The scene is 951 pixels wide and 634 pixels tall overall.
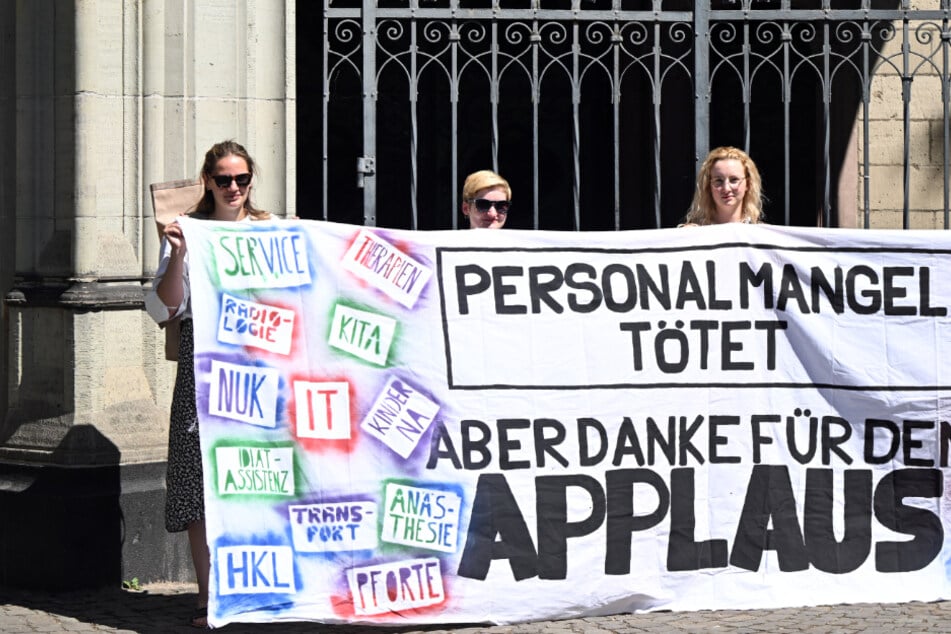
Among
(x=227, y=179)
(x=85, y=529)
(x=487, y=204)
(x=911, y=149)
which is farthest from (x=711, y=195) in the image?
(x=911, y=149)

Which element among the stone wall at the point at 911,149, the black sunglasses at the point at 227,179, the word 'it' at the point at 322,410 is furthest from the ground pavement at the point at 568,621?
the stone wall at the point at 911,149

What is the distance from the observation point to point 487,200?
6441 mm

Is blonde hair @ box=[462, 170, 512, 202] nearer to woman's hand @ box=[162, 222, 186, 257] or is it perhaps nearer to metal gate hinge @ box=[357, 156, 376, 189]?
metal gate hinge @ box=[357, 156, 376, 189]

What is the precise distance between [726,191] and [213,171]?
2026mm

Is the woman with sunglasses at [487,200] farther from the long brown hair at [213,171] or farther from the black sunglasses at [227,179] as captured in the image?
the black sunglasses at [227,179]

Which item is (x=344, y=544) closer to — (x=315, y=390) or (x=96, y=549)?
(x=315, y=390)

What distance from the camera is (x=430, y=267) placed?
6.17 m

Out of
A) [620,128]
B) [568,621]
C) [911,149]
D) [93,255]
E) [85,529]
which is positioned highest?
[620,128]

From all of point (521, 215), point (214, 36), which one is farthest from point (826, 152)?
point (521, 215)

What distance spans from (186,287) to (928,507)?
9.92ft

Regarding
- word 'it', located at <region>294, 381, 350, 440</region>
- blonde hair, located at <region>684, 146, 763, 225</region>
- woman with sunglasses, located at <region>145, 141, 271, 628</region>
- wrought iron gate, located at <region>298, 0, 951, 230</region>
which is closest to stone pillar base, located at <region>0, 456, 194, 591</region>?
woman with sunglasses, located at <region>145, 141, 271, 628</region>

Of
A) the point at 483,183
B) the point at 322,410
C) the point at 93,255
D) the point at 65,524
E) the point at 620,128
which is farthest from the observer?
the point at 620,128

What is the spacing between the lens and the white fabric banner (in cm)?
588

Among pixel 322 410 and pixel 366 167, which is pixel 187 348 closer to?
pixel 322 410
